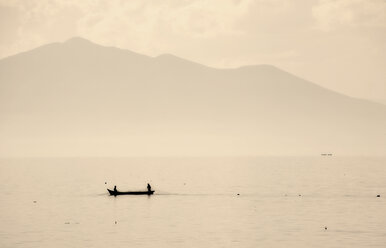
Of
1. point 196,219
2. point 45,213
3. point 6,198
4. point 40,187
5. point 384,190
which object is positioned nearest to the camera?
point 196,219

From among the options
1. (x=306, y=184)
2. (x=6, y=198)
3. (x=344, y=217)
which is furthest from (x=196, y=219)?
(x=306, y=184)

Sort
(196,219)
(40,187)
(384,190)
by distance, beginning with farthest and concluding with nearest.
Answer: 1. (40,187)
2. (384,190)
3. (196,219)

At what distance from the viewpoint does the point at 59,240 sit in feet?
251

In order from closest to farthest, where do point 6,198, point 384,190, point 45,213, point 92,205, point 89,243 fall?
point 89,243 < point 45,213 < point 92,205 < point 6,198 < point 384,190

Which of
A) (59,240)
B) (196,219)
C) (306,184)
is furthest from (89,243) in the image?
(306,184)

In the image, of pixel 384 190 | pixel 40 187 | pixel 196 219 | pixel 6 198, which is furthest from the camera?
pixel 40 187

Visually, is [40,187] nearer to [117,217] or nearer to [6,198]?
[6,198]

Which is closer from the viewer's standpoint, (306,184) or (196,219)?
(196,219)

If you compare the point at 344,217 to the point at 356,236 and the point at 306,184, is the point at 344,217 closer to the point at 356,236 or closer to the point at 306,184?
the point at 356,236

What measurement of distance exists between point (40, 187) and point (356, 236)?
88.5 meters

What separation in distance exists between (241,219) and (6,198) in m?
48.5

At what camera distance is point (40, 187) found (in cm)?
15488

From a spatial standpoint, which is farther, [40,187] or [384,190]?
[40,187]

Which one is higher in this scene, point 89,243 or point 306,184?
point 306,184
